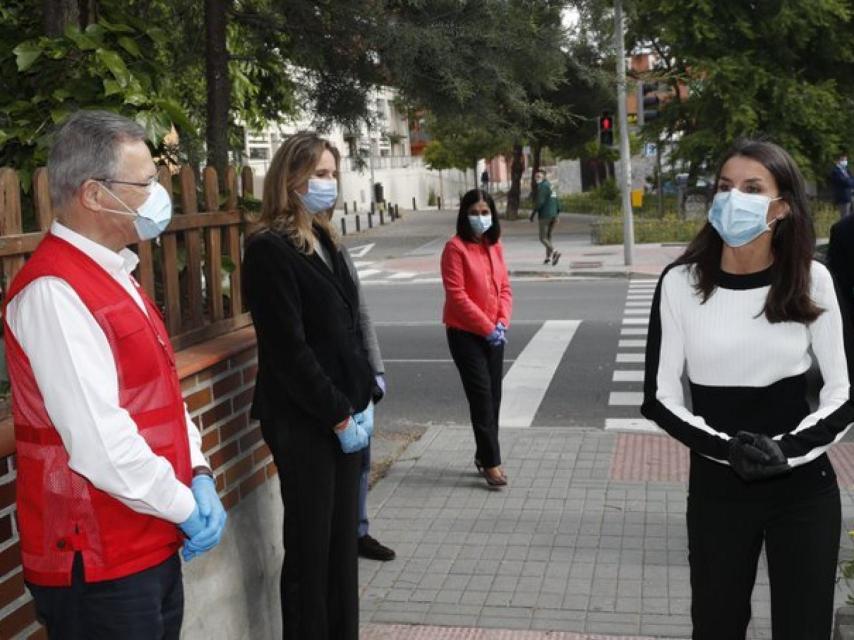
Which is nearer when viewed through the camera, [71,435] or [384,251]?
[71,435]

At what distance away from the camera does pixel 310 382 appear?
3.73m

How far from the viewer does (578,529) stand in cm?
614

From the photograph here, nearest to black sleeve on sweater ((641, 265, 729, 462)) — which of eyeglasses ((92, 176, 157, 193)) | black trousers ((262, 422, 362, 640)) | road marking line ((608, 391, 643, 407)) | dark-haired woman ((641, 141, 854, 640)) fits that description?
dark-haired woman ((641, 141, 854, 640))

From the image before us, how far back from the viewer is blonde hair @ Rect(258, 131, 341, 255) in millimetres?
3844

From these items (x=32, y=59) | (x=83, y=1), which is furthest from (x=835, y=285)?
(x=83, y=1)

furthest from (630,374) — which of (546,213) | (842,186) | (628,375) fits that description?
(842,186)

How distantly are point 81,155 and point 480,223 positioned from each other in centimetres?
433

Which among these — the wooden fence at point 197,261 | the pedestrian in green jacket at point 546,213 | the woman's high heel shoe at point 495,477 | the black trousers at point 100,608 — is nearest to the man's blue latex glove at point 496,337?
the woman's high heel shoe at point 495,477

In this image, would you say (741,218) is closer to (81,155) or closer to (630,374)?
(81,155)

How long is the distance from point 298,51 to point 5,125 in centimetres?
261

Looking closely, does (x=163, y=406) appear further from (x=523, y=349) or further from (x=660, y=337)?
(x=523, y=349)

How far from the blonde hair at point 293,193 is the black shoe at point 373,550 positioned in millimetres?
2216

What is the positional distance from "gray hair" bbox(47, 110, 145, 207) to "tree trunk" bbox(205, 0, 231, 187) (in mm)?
4045

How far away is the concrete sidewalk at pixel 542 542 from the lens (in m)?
4.88
